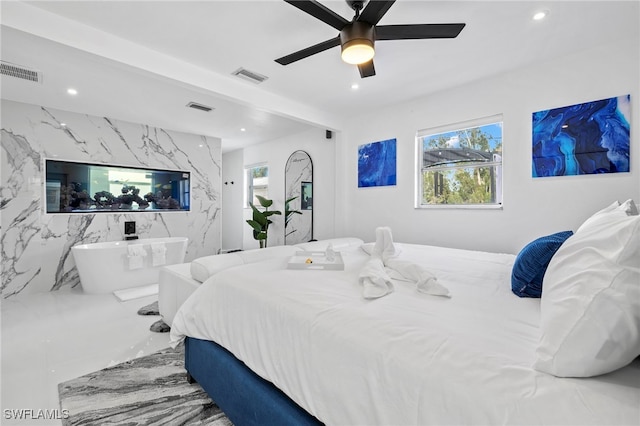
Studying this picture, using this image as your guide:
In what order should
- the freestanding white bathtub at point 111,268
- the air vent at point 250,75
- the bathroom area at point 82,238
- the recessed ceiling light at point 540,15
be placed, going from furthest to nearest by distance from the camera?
the freestanding white bathtub at point 111,268, the air vent at point 250,75, the bathroom area at point 82,238, the recessed ceiling light at point 540,15

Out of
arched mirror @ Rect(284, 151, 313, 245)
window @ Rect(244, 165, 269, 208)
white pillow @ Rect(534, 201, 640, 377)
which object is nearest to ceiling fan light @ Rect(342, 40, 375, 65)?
white pillow @ Rect(534, 201, 640, 377)

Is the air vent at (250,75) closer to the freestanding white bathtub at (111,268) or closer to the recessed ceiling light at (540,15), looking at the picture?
the recessed ceiling light at (540,15)

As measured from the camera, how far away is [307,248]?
2.55 meters

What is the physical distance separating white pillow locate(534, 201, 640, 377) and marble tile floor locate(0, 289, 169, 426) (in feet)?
7.28

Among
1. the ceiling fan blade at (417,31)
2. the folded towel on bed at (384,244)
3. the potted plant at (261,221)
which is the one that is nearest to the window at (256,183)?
the potted plant at (261,221)

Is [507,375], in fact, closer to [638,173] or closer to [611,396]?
[611,396]

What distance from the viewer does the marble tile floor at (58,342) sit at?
1696 millimetres

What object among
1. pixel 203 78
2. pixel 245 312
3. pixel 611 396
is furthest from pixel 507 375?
pixel 203 78

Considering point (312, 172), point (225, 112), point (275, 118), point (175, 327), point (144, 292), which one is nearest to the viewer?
point (175, 327)

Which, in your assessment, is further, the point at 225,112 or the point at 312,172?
the point at 312,172

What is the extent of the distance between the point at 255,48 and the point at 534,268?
8.35 feet

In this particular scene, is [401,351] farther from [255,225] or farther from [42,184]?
[42,184]

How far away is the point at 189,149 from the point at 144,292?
2.69m

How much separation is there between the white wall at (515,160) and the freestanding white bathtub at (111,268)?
10.00 ft
